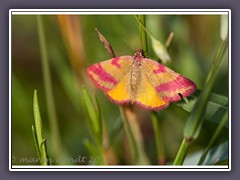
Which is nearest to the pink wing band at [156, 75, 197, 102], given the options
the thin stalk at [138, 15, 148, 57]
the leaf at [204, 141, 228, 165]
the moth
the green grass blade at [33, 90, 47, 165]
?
the moth

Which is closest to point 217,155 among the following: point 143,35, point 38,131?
point 143,35

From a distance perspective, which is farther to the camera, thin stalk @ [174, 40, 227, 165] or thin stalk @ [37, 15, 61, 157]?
thin stalk @ [37, 15, 61, 157]

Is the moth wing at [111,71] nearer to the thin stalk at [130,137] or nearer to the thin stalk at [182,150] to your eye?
the thin stalk at [130,137]

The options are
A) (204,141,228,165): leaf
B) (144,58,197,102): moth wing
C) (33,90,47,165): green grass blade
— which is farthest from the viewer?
(204,141,228,165): leaf

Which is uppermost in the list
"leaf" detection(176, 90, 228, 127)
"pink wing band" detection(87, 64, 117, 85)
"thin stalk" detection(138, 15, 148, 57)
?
"thin stalk" detection(138, 15, 148, 57)

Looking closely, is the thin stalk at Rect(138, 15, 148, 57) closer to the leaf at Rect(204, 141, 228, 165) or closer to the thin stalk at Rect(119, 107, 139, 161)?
the thin stalk at Rect(119, 107, 139, 161)

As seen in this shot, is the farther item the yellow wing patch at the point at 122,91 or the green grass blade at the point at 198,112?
the yellow wing patch at the point at 122,91

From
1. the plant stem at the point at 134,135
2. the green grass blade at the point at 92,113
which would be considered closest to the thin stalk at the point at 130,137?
the plant stem at the point at 134,135
